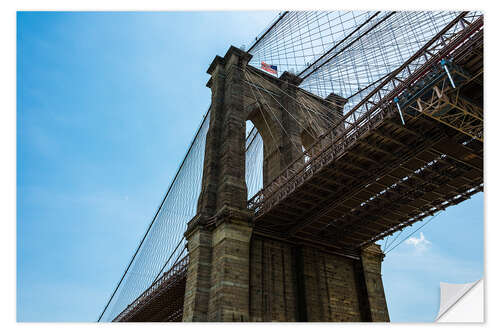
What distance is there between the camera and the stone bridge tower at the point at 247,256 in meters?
20.2

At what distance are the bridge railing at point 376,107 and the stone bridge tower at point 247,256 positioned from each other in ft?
7.49

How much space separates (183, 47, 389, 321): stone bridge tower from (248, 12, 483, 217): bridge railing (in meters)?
2.28

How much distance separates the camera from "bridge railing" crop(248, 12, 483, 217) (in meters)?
13.3

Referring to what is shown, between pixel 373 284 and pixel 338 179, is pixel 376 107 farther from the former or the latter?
pixel 373 284

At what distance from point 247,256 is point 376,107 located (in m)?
10.5

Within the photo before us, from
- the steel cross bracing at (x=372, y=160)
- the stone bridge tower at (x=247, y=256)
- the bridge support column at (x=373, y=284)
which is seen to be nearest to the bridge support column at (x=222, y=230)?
the stone bridge tower at (x=247, y=256)

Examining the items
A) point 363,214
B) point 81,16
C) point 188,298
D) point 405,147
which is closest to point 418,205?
point 363,214

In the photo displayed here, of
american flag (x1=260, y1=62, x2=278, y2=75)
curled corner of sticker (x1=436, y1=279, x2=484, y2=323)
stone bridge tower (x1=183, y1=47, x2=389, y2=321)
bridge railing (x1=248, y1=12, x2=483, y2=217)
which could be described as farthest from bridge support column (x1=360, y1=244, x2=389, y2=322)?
american flag (x1=260, y1=62, x2=278, y2=75)

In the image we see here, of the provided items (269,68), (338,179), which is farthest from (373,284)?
(269,68)

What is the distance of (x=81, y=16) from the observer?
527 inches

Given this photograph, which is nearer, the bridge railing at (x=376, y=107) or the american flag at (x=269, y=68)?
the bridge railing at (x=376, y=107)

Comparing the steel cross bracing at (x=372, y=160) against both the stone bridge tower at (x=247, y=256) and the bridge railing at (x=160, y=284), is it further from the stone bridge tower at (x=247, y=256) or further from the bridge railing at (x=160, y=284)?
the bridge railing at (x=160, y=284)
